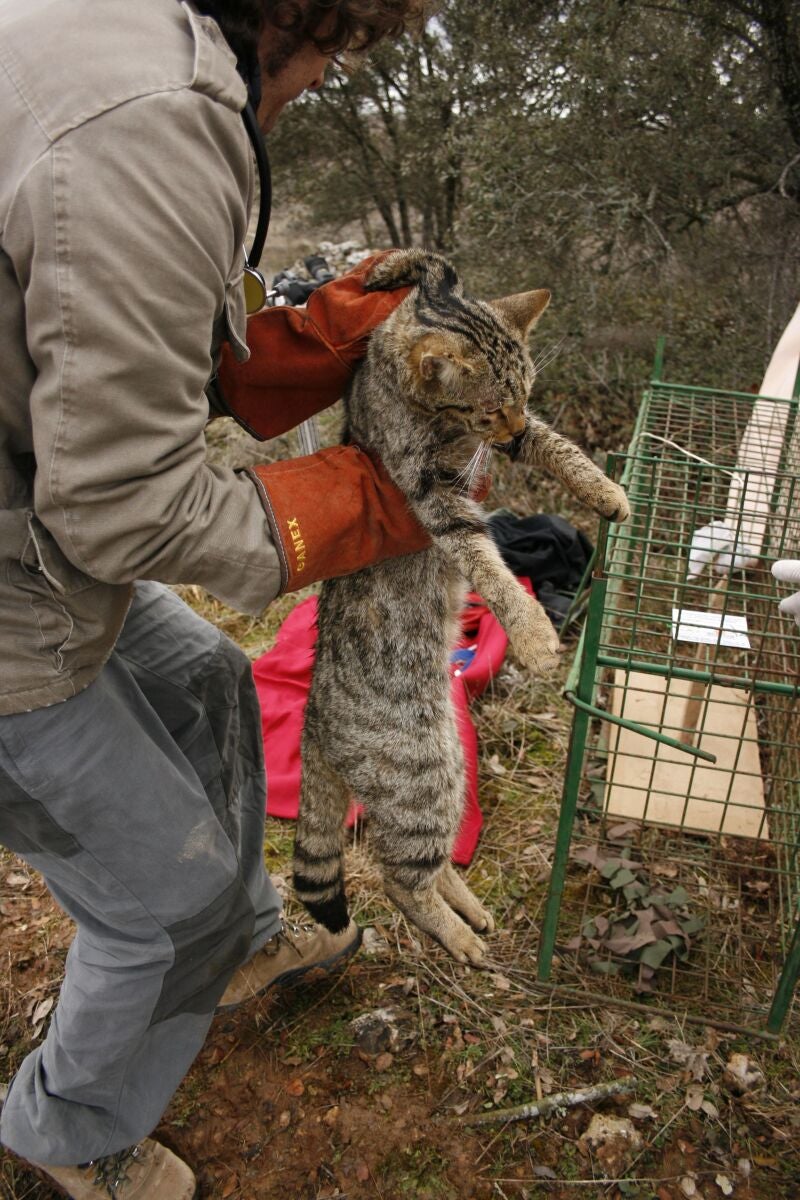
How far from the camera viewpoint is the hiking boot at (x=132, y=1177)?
7.04 ft

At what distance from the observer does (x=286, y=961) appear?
272 centimetres

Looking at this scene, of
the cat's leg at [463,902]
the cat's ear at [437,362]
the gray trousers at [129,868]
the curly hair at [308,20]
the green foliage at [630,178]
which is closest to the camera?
the curly hair at [308,20]

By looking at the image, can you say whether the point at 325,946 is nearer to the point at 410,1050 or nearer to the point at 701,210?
the point at 410,1050

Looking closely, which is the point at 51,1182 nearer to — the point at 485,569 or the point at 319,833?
the point at 319,833

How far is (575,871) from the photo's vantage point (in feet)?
10.7

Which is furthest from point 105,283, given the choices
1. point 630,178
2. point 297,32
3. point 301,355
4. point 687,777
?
point 630,178

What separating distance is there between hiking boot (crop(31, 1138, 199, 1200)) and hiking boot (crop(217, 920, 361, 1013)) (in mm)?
447

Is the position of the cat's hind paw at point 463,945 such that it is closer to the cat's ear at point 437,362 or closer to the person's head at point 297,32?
the cat's ear at point 437,362

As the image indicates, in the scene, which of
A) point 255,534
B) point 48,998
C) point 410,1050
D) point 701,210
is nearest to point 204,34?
point 255,534

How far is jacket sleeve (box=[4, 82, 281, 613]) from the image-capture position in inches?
45.6

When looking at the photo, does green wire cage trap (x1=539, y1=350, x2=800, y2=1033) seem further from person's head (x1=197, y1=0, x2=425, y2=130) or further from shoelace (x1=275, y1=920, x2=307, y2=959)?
person's head (x1=197, y1=0, x2=425, y2=130)

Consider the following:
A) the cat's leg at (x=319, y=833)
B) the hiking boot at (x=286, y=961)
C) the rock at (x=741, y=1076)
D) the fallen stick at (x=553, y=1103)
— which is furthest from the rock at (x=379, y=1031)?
the rock at (x=741, y=1076)

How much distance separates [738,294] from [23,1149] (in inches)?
263

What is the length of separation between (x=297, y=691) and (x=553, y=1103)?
231 centimetres
